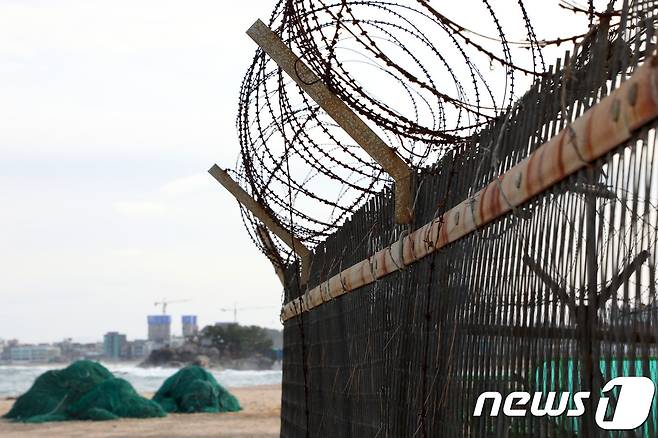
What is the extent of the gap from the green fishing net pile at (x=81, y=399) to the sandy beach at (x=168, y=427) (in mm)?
572

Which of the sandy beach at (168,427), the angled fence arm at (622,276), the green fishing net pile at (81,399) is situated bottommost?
the sandy beach at (168,427)

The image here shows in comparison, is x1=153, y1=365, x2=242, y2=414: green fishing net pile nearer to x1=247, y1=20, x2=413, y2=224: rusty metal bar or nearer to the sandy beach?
the sandy beach

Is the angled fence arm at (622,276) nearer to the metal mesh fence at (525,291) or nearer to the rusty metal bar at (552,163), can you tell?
the metal mesh fence at (525,291)

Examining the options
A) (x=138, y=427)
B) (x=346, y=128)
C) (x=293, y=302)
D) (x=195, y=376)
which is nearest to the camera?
(x=346, y=128)

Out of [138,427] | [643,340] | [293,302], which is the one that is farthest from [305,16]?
[138,427]

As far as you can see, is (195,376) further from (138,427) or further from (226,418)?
(138,427)

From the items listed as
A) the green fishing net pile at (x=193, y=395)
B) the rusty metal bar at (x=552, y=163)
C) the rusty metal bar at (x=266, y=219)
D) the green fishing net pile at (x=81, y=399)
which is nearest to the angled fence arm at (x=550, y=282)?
the rusty metal bar at (x=552, y=163)

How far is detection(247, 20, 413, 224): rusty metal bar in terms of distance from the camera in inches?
173

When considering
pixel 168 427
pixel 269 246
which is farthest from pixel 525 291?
pixel 168 427

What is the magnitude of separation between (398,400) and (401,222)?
0.65 m

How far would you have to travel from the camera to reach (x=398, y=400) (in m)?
4.29

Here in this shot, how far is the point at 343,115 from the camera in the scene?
4.65 metres

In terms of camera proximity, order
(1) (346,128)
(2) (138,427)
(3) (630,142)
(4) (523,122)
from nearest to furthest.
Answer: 1. (3) (630,142)
2. (4) (523,122)
3. (1) (346,128)
4. (2) (138,427)

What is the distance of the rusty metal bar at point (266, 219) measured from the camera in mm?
7258
